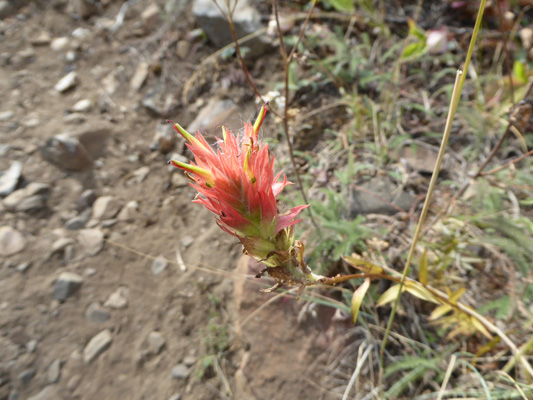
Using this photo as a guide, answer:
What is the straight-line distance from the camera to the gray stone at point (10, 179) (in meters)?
3.19

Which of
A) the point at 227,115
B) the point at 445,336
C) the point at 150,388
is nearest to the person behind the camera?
the point at 445,336

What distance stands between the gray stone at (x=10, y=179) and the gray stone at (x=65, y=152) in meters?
0.26

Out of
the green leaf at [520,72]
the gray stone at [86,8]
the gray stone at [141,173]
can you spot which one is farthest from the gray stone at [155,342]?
the gray stone at [86,8]

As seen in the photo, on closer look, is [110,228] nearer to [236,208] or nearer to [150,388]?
[150,388]

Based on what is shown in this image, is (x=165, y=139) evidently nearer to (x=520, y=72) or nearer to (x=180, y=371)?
(x=180, y=371)

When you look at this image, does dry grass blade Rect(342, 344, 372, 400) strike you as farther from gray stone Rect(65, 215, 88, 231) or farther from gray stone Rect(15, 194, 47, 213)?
gray stone Rect(15, 194, 47, 213)

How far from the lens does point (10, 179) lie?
3.25 metres

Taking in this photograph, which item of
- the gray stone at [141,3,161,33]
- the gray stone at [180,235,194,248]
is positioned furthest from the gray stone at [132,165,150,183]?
the gray stone at [141,3,161,33]

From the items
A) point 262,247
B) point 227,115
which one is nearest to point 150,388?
point 262,247

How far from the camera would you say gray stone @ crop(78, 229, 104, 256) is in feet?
9.56

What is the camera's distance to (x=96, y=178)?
11.2ft

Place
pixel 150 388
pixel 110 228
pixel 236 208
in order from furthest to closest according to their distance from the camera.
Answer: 1. pixel 110 228
2. pixel 150 388
3. pixel 236 208

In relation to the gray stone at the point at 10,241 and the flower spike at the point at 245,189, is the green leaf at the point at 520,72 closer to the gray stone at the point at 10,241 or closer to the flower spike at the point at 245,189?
the flower spike at the point at 245,189

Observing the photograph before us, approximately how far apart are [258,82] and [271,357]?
2.42 m
